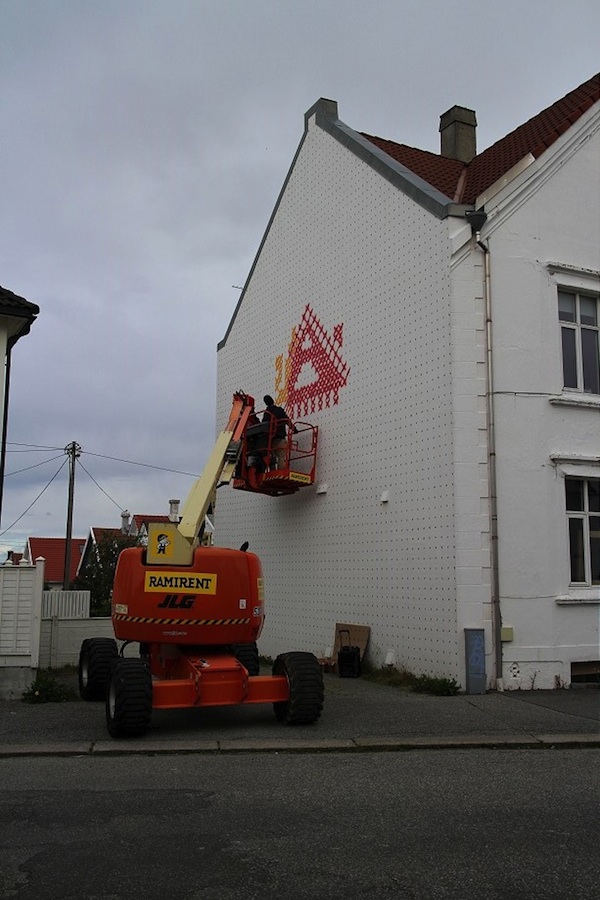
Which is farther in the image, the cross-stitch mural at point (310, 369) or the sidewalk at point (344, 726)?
the cross-stitch mural at point (310, 369)

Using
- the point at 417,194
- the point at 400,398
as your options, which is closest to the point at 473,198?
the point at 417,194

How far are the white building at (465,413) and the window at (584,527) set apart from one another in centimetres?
3

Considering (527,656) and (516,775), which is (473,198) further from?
(516,775)

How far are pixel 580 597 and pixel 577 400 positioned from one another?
3.02 metres

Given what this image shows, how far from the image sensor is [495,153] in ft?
59.0

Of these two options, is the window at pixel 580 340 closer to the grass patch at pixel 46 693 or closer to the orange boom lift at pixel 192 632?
the orange boom lift at pixel 192 632

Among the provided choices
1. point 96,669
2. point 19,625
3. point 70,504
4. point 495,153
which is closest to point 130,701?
point 96,669

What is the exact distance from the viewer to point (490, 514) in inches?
499

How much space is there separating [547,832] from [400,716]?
188 inches

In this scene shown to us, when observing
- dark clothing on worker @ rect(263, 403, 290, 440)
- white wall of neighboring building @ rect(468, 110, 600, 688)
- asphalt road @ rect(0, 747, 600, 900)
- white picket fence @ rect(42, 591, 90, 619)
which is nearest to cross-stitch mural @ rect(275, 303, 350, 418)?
dark clothing on worker @ rect(263, 403, 290, 440)

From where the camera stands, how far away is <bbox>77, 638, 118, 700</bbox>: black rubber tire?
1159cm

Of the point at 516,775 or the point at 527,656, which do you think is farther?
the point at 527,656

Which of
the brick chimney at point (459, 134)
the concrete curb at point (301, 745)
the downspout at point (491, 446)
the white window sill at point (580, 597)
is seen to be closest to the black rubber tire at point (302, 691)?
the concrete curb at point (301, 745)

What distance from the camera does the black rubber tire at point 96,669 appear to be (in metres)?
11.6
